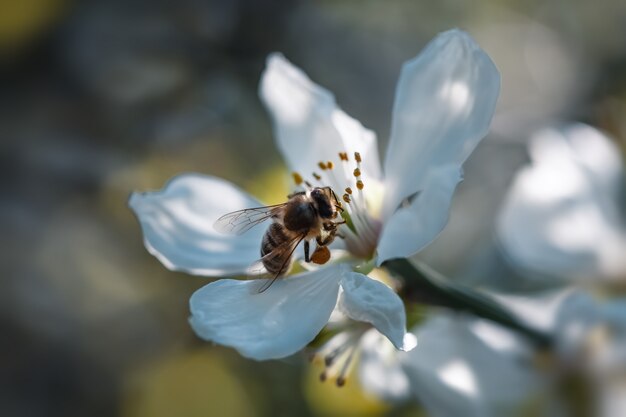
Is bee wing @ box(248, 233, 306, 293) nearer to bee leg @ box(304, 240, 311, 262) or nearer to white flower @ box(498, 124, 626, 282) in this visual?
bee leg @ box(304, 240, 311, 262)

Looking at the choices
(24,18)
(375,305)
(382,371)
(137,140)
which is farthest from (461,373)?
(24,18)

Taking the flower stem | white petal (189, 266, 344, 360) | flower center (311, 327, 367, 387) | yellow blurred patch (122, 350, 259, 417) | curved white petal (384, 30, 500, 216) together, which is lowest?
yellow blurred patch (122, 350, 259, 417)

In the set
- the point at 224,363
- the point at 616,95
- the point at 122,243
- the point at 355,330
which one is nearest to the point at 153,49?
the point at 122,243

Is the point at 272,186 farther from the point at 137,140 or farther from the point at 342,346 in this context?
the point at 342,346

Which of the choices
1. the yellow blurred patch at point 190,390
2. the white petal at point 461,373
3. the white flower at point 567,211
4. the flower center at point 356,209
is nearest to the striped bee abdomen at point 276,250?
the flower center at point 356,209

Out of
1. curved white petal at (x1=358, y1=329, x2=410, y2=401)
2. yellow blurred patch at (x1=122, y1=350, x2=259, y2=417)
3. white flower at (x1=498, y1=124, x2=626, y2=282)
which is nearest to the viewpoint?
curved white petal at (x1=358, y1=329, x2=410, y2=401)

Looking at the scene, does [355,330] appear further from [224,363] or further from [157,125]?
[157,125]

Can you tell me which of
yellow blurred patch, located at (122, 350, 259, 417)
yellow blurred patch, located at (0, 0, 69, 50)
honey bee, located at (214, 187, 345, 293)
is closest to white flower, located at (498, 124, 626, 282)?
honey bee, located at (214, 187, 345, 293)

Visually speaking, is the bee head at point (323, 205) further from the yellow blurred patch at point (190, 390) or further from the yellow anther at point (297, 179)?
the yellow blurred patch at point (190, 390)
